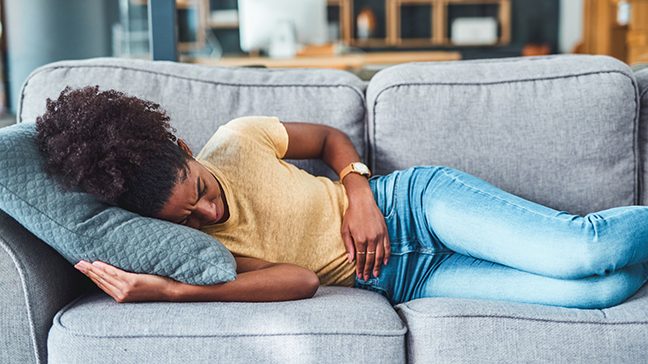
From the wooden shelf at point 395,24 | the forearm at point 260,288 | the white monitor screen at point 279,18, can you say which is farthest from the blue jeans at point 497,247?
the wooden shelf at point 395,24

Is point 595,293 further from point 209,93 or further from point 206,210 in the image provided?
point 209,93

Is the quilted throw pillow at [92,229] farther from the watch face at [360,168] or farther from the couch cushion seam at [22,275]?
the watch face at [360,168]

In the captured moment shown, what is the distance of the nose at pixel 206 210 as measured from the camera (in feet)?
4.73

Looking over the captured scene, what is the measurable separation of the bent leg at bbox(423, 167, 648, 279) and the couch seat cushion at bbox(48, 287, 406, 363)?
304mm

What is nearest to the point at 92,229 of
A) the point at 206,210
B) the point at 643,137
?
the point at 206,210

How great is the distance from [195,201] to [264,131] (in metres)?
0.35

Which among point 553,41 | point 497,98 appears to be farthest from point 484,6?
point 497,98

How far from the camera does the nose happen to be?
1440 mm

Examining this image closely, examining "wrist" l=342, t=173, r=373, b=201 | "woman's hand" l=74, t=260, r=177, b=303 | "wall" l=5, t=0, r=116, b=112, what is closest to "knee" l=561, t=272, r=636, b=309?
"wrist" l=342, t=173, r=373, b=201

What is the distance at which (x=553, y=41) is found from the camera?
A: 776 cm

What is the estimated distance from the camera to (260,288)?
143 centimetres

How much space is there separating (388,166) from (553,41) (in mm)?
6414

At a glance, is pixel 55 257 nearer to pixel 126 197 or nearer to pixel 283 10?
pixel 126 197

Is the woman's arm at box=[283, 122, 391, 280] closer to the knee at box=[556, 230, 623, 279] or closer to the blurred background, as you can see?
the knee at box=[556, 230, 623, 279]
